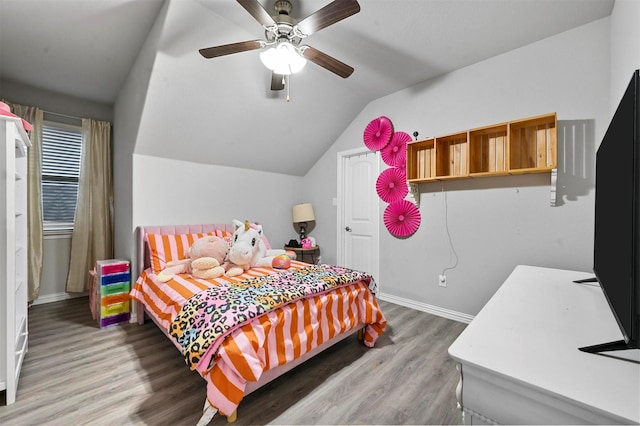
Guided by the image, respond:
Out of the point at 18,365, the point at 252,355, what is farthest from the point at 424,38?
the point at 18,365

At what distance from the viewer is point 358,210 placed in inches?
148

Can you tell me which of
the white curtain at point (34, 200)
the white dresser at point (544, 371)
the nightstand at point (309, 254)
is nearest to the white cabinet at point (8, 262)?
the white curtain at point (34, 200)

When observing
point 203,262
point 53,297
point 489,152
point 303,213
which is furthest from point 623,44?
point 53,297

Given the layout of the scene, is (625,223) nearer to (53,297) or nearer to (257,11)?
(257,11)

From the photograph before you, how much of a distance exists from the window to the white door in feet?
11.1

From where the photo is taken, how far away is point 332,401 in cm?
166

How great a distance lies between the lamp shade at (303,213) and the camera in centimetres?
414

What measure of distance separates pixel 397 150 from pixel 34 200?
4.13 metres

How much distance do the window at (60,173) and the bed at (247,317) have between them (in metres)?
1.44

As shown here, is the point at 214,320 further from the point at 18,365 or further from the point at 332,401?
the point at 18,365

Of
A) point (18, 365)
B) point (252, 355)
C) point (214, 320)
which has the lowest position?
point (18, 365)

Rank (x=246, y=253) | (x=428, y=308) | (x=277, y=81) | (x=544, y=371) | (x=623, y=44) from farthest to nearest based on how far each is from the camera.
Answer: (x=428, y=308)
(x=246, y=253)
(x=277, y=81)
(x=623, y=44)
(x=544, y=371)

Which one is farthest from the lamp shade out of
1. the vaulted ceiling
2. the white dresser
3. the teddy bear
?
the white dresser

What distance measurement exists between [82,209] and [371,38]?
149 inches
